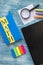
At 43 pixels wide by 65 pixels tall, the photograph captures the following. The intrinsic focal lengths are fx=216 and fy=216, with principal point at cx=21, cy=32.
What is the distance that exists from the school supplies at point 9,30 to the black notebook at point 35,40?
0.04 metres

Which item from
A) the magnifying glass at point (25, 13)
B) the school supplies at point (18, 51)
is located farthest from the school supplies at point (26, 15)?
the school supplies at point (18, 51)

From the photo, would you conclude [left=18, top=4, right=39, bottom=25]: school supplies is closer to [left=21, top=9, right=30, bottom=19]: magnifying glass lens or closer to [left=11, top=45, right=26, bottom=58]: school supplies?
[left=21, top=9, right=30, bottom=19]: magnifying glass lens

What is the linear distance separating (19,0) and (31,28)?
168 millimetres

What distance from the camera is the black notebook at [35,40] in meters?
1.13

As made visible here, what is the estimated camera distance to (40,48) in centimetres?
113

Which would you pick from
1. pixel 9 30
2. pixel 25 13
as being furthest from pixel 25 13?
pixel 9 30

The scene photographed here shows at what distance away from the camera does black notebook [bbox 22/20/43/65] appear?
1129 mm

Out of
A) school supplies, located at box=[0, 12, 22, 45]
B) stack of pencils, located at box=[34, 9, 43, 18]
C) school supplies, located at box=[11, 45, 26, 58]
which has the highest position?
stack of pencils, located at box=[34, 9, 43, 18]

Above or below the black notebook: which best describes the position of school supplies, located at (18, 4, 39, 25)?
above

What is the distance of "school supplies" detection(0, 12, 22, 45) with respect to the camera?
113 centimetres

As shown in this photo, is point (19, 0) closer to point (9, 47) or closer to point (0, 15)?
point (0, 15)

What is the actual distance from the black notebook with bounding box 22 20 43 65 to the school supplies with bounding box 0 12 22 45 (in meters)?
0.04

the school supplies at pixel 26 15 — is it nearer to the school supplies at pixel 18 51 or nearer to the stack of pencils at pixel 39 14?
the stack of pencils at pixel 39 14

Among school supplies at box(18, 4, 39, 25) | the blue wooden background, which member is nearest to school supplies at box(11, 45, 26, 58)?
the blue wooden background
